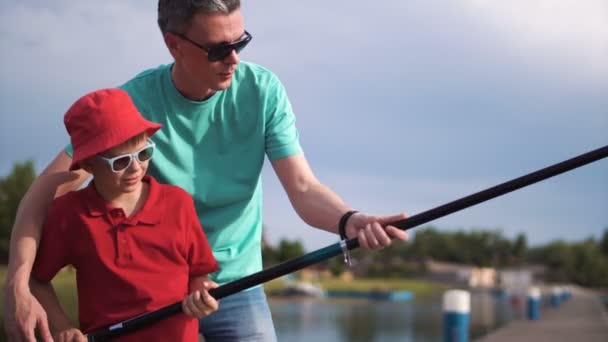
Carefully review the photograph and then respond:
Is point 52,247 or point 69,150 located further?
point 69,150

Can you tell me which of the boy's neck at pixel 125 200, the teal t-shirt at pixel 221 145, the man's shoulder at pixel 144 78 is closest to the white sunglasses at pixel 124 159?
the boy's neck at pixel 125 200

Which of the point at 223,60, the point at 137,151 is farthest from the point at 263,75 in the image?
the point at 137,151

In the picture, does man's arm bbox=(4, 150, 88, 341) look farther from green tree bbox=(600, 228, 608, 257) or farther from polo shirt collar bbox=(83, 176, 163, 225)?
green tree bbox=(600, 228, 608, 257)

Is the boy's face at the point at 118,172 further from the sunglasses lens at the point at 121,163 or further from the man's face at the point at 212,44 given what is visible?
the man's face at the point at 212,44

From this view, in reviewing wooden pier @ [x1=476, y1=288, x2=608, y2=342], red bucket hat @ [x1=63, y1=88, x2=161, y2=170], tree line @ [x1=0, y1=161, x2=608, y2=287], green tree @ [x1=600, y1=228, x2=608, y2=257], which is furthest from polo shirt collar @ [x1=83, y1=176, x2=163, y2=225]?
green tree @ [x1=600, y1=228, x2=608, y2=257]

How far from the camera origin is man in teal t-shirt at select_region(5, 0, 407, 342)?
2.70m

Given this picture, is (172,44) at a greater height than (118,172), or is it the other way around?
(172,44)

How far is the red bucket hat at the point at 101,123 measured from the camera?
7.74 feet

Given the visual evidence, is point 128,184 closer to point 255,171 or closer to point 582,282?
point 255,171

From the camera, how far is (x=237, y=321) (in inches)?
110

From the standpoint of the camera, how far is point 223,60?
2.63m

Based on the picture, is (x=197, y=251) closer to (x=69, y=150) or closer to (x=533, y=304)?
(x=69, y=150)

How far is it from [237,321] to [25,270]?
727mm

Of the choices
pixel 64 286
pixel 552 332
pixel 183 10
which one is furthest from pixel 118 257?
pixel 552 332
